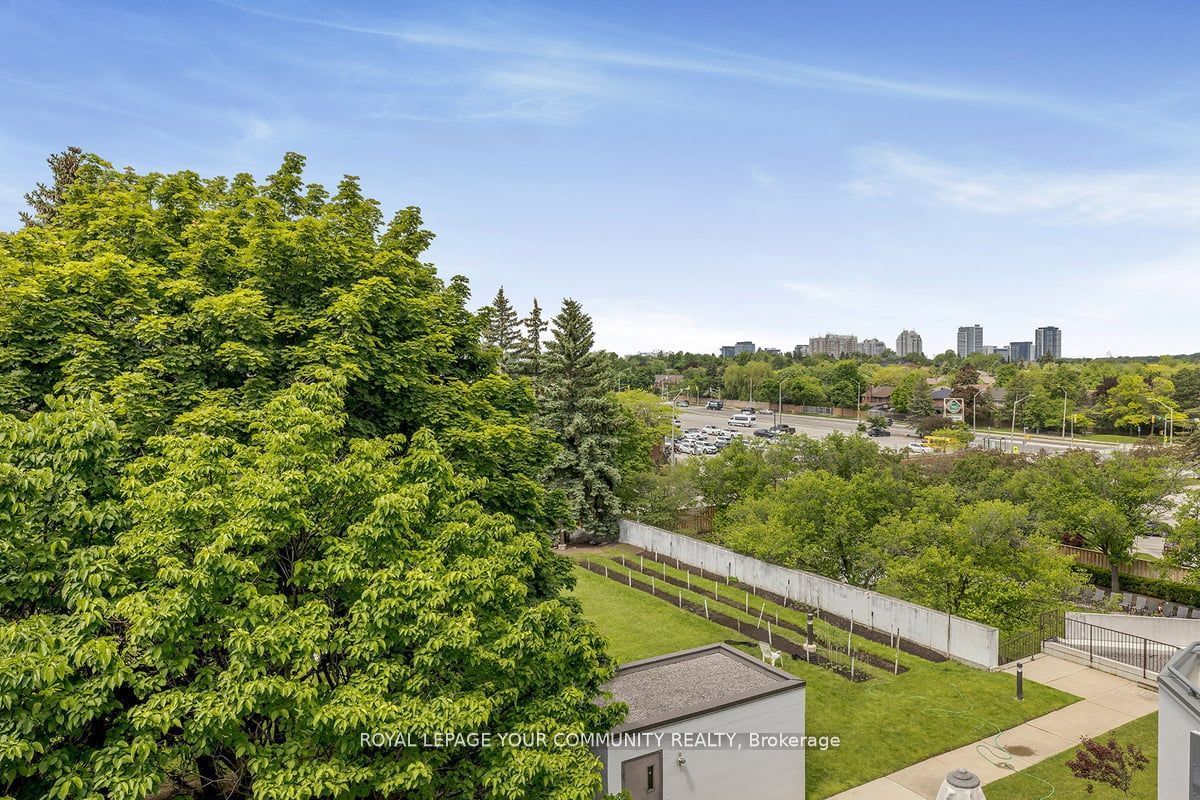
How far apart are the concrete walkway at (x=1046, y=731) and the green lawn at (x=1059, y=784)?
0.21 meters

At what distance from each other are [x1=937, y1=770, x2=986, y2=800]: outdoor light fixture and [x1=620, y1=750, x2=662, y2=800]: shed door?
4.34 meters

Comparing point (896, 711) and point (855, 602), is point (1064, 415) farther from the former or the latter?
point (896, 711)

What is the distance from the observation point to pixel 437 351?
13.3m

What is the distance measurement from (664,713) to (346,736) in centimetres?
636

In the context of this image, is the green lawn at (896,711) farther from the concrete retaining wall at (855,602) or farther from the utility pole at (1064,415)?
the utility pole at (1064,415)

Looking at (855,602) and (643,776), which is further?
(855,602)

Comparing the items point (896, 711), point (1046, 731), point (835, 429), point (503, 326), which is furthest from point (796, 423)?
point (1046, 731)

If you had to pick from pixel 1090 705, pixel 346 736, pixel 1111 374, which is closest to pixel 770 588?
pixel 1090 705

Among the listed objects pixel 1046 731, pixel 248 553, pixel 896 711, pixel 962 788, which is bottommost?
pixel 896 711

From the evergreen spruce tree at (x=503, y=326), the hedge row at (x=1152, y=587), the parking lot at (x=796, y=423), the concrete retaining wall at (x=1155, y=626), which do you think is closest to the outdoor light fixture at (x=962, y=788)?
the concrete retaining wall at (x=1155, y=626)

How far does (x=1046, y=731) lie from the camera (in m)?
15.3

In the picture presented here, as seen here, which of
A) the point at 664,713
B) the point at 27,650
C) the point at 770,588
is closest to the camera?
the point at 27,650

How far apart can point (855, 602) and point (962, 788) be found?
12263mm

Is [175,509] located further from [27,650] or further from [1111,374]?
[1111,374]
